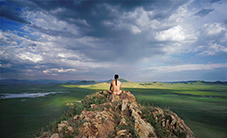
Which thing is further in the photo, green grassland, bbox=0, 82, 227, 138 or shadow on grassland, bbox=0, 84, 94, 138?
shadow on grassland, bbox=0, 84, 94, 138

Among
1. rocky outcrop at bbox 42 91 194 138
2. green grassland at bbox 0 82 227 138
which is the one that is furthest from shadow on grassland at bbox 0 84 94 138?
rocky outcrop at bbox 42 91 194 138

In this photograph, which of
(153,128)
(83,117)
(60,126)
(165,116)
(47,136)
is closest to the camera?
(47,136)

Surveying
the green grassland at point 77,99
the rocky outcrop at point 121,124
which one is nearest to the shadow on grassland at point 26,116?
the green grassland at point 77,99

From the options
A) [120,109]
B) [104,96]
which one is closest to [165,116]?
[120,109]

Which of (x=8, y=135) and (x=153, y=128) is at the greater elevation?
(x=153, y=128)

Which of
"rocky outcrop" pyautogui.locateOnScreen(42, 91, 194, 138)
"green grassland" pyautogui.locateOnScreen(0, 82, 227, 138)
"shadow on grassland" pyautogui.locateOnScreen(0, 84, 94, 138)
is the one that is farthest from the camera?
"shadow on grassland" pyautogui.locateOnScreen(0, 84, 94, 138)

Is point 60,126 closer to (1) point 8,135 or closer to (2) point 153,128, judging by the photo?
(2) point 153,128

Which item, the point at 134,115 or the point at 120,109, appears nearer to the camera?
the point at 134,115

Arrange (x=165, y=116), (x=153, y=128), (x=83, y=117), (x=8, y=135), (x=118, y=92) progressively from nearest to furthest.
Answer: (x=83, y=117)
(x=153, y=128)
(x=165, y=116)
(x=118, y=92)
(x=8, y=135)

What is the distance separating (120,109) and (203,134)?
273 inches

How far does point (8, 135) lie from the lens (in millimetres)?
9102

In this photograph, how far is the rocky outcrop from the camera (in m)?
4.62

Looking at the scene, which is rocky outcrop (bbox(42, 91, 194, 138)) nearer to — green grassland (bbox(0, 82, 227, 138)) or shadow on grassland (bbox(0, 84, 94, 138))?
green grassland (bbox(0, 82, 227, 138))

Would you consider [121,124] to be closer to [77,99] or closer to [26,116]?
[26,116]
